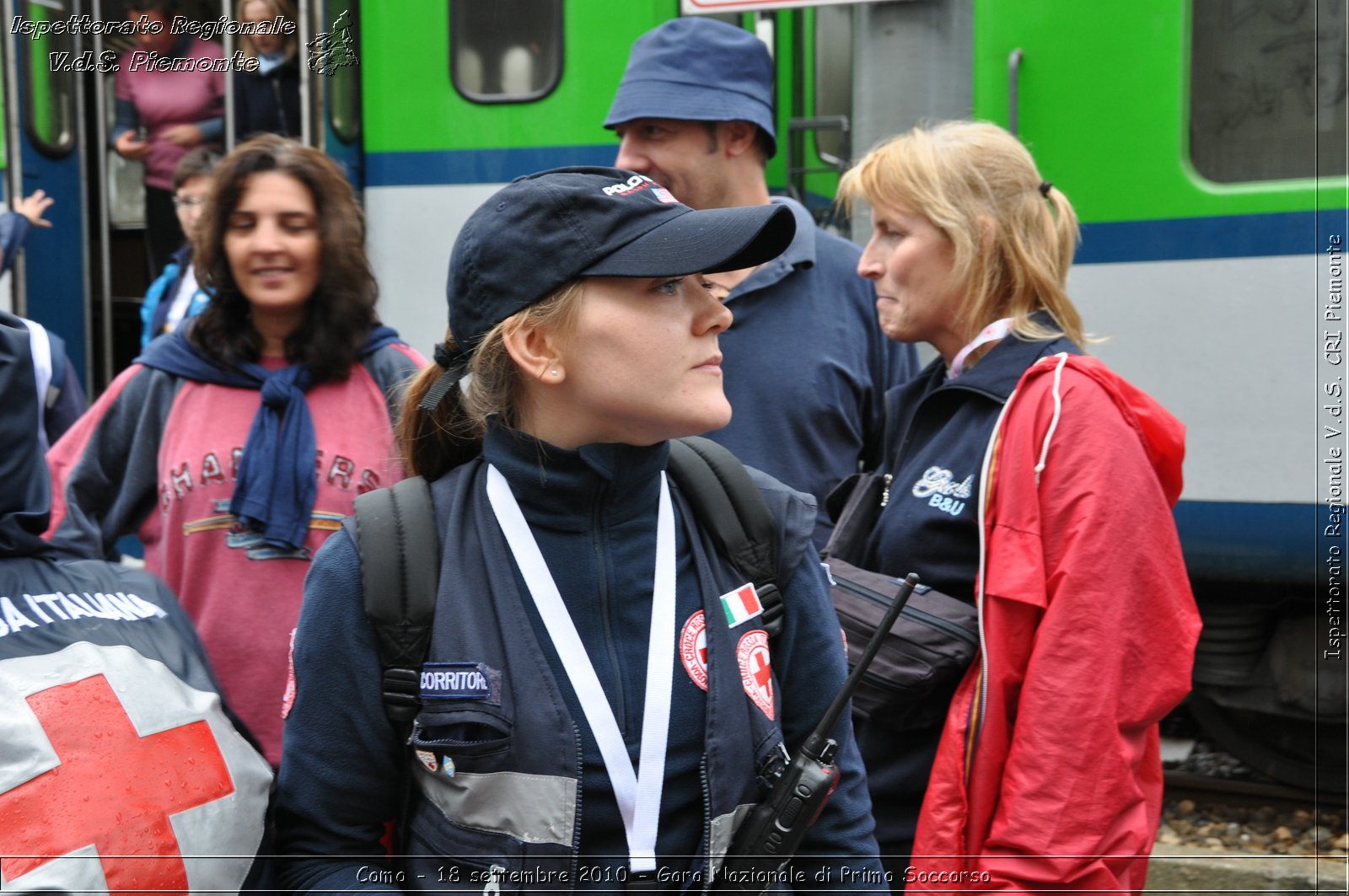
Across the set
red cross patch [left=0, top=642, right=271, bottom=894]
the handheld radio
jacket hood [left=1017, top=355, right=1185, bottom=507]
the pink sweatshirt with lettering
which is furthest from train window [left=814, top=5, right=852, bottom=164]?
red cross patch [left=0, top=642, right=271, bottom=894]

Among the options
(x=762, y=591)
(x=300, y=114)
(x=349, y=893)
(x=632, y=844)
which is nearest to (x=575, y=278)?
(x=762, y=591)

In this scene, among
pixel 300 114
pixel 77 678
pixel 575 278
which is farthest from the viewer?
pixel 300 114

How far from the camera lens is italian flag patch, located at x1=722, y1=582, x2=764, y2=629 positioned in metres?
1.67

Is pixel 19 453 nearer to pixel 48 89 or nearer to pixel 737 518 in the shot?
pixel 737 518

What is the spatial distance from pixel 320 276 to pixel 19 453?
1.22 metres

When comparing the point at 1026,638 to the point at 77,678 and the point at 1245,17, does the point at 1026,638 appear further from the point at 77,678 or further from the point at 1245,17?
the point at 1245,17

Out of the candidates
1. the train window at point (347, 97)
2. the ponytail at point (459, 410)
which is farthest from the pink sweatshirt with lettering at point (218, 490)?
the train window at point (347, 97)

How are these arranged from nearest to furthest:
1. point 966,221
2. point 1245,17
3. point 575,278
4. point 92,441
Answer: point 575,278 < point 966,221 < point 92,441 < point 1245,17

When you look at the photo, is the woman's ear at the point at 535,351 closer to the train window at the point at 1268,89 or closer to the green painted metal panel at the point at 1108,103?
the green painted metal panel at the point at 1108,103

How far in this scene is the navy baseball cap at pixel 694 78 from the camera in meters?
3.22

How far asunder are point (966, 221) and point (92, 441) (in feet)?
6.01

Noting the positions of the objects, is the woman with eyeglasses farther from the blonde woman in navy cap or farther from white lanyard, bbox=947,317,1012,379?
the blonde woman in navy cap

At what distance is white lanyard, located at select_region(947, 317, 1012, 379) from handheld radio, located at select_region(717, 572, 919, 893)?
3.11 ft

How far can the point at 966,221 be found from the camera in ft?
8.14
